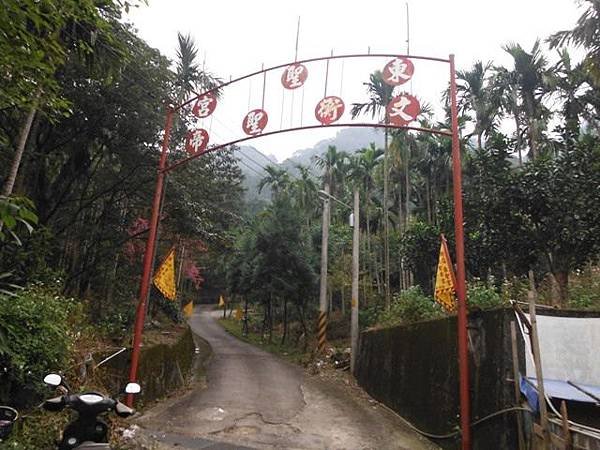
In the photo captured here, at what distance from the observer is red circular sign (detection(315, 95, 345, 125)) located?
752 centimetres

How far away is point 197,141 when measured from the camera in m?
9.10

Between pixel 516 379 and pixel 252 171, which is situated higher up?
pixel 252 171

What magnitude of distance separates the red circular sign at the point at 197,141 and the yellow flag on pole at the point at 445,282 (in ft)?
16.7

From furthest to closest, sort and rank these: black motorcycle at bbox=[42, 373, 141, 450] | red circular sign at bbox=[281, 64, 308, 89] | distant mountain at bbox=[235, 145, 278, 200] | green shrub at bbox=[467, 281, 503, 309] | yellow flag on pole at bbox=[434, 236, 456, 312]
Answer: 1. distant mountain at bbox=[235, 145, 278, 200]
2. red circular sign at bbox=[281, 64, 308, 89]
3. yellow flag on pole at bbox=[434, 236, 456, 312]
4. green shrub at bbox=[467, 281, 503, 309]
5. black motorcycle at bbox=[42, 373, 141, 450]

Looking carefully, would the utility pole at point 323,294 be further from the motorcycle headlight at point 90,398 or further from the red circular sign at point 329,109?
the motorcycle headlight at point 90,398

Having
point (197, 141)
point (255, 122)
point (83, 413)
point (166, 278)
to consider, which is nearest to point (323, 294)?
point (166, 278)

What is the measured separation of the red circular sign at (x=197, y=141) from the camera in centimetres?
900

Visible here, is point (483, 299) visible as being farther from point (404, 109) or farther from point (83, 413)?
point (83, 413)

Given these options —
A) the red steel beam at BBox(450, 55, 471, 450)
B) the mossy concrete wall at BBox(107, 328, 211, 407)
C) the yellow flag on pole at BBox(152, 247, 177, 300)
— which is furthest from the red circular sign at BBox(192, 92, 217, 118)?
the mossy concrete wall at BBox(107, 328, 211, 407)

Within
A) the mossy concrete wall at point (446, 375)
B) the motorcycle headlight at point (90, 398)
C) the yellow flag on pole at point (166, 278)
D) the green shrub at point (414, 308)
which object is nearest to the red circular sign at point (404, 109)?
the mossy concrete wall at point (446, 375)

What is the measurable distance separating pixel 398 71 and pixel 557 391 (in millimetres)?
5177

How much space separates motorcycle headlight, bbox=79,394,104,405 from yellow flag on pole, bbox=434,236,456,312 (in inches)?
207

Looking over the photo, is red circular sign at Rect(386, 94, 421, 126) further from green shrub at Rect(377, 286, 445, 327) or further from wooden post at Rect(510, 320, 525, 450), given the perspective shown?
green shrub at Rect(377, 286, 445, 327)

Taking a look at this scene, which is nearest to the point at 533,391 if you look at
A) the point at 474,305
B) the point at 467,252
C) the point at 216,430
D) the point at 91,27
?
the point at 474,305
